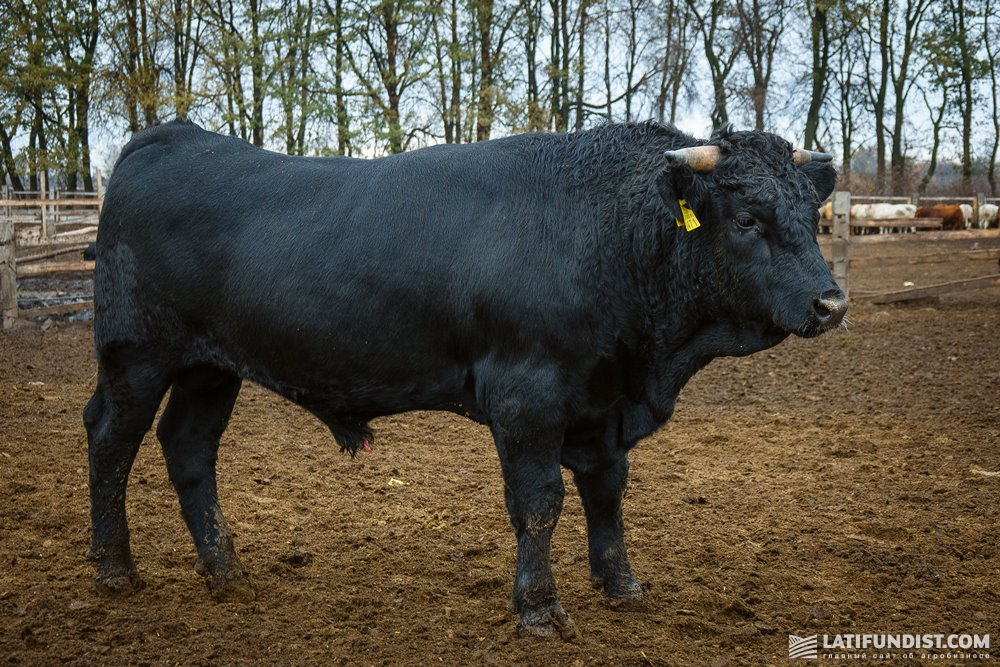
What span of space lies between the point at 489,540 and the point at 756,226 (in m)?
2.38

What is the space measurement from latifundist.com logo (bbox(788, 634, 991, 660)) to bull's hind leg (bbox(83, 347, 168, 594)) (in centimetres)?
315

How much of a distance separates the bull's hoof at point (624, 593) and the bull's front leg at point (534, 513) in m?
0.42

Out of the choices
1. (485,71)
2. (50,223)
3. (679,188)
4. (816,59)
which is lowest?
(679,188)

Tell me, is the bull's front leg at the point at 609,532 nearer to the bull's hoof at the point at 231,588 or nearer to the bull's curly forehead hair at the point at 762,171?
the bull's curly forehead hair at the point at 762,171

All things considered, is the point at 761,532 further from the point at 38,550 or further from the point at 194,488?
the point at 38,550

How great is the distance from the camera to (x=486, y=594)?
13.4 feet

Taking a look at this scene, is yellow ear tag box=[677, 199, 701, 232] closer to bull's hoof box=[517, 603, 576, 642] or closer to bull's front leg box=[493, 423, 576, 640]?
bull's front leg box=[493, 423, 576, 640]

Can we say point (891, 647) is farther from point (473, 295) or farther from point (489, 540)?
point (473, 295)

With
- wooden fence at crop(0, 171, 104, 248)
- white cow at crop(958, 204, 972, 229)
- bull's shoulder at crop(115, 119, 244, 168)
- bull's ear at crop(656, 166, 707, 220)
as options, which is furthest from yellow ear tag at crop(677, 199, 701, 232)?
white cow at crop(958, 204, 972, 229)

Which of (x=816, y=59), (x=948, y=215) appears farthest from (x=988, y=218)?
(x=816, y=59)

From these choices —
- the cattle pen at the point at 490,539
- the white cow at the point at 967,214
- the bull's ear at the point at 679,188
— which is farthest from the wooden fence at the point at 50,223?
the white cow at the point at 967,214

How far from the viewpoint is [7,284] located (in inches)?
506

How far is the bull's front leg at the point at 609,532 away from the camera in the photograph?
4.02 m

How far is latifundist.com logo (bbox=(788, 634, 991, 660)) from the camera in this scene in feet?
11.2
